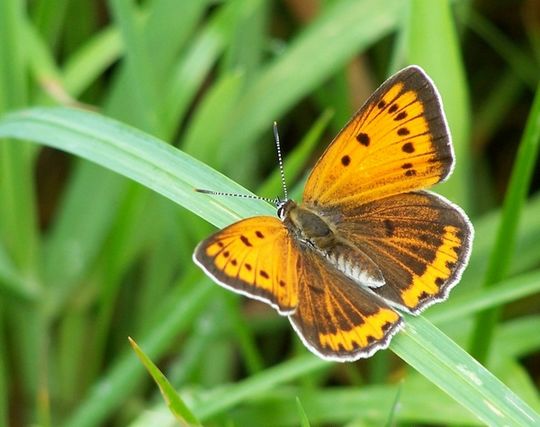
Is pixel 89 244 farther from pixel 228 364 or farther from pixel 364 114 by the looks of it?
pixel 364 114

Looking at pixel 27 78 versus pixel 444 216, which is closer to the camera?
pixel 444 216

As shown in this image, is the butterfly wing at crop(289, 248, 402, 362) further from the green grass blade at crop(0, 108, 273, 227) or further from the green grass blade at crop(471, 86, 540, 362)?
the green grass blade at crop(471, 86, 540, 362)

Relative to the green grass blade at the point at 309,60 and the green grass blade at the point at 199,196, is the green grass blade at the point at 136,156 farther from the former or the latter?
the green grass blade at the point at 309,60

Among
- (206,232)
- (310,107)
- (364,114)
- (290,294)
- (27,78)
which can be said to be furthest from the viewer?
(310,107)

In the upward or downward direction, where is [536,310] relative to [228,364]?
downward

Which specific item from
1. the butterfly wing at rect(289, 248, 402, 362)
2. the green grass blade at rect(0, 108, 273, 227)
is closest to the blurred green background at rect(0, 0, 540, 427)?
the green grass blade at rect(0, 108, 273, 227)

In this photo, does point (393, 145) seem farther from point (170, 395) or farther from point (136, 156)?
point (170, 395)

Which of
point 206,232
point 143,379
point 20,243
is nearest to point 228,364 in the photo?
point 143,379
